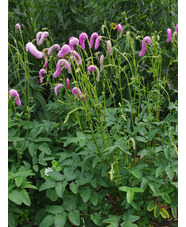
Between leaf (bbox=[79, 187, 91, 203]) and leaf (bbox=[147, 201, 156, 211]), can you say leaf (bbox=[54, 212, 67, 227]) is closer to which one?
leaf (bbox=[79, 187, 91, 203])

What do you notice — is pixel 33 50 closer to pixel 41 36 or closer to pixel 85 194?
pixel 41 36

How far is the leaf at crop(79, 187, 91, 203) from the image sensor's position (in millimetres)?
1774

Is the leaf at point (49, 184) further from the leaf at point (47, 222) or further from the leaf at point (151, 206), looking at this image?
the leaf at point (151, 206)

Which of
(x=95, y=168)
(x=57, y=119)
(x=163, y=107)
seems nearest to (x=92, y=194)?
(x=95, y=168)

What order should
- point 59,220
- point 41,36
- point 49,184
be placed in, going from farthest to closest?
point 41,36, point 49,184, point 59,220

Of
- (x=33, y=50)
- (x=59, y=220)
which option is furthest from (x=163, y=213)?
(x=33, y=50)

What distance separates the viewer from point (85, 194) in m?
1.80

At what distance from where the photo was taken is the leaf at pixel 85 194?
1774 mm

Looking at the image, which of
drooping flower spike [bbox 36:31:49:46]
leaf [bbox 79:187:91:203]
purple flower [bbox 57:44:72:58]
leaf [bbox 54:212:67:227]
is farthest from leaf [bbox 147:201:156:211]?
drooping flower spike [bbox 36:31:49:46]

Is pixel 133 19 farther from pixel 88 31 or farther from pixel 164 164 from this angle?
pixel 164 164

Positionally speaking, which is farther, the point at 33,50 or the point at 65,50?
the point at 33,50

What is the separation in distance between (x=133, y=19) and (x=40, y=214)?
2.03 meters

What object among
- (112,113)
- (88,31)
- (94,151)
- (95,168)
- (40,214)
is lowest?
(40,214)

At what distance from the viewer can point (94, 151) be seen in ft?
6.34
